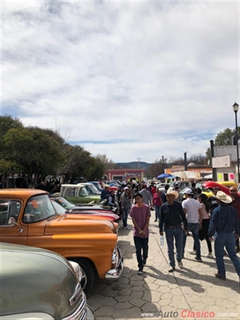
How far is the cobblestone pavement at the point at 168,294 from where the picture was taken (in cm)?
371

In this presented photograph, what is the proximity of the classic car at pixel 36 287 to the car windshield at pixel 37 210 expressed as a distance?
1.84 m

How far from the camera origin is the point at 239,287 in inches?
177

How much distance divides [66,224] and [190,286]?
253cm

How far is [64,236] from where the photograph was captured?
430 cm

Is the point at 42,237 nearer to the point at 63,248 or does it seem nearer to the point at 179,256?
the point at 63,248

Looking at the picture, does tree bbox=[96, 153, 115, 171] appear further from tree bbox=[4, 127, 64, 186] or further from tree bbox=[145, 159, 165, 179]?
tree bbox=[4, 127, 64, 186]

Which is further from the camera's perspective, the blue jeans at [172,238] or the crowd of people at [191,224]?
the blue jeans at [172,238]

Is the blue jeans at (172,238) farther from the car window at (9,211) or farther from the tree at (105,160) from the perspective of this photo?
the tree at (105,160)

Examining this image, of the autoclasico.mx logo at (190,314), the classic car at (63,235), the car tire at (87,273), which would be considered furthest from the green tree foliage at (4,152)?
the autoclasico.mx logo at (190,314)

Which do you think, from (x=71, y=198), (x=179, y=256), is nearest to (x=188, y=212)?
(x=179, y=256)

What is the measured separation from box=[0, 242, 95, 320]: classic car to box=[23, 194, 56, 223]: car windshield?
1.84 meters

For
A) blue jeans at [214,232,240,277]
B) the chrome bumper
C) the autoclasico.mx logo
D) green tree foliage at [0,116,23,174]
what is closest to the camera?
the autoclasico.mx logo

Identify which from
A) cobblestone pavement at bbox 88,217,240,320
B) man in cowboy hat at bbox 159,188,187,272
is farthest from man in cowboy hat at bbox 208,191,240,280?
man in cowboy hat at bbox 159,188,187,272

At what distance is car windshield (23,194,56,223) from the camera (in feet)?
14.6
